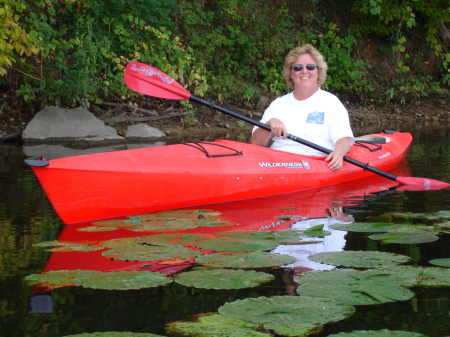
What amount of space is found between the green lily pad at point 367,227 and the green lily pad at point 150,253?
2.78 feet

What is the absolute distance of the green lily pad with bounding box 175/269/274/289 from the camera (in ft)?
6.40

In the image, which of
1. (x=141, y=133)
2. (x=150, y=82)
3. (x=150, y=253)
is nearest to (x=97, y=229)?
(x=150, y=253)

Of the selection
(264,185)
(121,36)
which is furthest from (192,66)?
(264,185)

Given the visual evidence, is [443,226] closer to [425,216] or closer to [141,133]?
[425,216]

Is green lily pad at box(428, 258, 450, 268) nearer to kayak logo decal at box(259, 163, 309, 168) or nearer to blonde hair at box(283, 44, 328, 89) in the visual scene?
kayak logo decal at box(259, 163, 309, 168)

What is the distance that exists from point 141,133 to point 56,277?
18.8 feet

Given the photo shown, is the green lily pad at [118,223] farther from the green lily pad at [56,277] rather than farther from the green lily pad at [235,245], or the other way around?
the green lily pad at [56,277]

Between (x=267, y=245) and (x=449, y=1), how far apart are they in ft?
34.5

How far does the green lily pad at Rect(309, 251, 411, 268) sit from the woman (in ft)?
6.10

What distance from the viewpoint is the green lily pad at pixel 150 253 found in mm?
2313

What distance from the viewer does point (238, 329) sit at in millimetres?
1554

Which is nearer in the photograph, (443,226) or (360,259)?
(360,259)

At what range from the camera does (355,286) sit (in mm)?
1894

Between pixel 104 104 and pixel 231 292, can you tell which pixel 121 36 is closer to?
pixel 104 104
